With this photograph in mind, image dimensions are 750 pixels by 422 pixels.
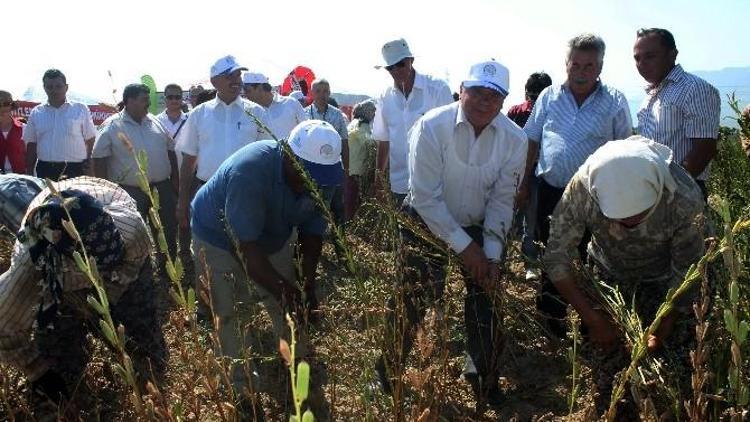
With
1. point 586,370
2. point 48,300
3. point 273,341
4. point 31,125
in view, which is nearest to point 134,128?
point 31,125

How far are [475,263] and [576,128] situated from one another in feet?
4.04

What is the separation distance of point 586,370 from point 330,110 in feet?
13.6

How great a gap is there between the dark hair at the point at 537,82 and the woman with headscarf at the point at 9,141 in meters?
4.75

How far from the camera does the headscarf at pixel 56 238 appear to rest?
7.22 feet

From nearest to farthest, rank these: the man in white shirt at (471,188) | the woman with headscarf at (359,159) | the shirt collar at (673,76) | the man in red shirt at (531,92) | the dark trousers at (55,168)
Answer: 1. the man in white shirt at (471,188)
2. the shirt collar at (673,76)
3. the man in red shirt at (531,92)
4. the dark trousers at (55,168)
5. the woman with headscarf at (359,159)

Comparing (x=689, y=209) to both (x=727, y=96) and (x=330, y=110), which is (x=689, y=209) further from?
(x=330, y=110)

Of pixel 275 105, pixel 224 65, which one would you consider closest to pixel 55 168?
pixel 275 105

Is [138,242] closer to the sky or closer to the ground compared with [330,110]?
closer to the ground

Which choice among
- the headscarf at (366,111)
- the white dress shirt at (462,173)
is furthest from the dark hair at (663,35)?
the headscarf at (366,111)

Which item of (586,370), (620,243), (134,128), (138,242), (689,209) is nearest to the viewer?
(689,209)

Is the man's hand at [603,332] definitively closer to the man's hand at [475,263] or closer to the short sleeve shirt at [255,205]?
the man's hand at [475,263]

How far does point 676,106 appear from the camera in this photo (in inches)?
136

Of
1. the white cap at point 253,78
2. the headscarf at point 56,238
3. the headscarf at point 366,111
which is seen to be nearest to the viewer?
the headscarf at point 56,238

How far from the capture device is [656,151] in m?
2.22
